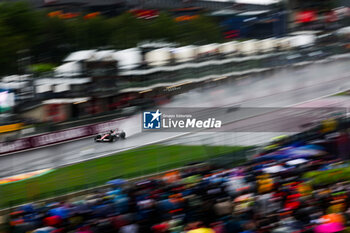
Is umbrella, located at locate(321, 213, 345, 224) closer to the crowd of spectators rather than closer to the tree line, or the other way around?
A: the crowd of spectators

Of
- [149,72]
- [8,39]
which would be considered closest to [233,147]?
[149,72]

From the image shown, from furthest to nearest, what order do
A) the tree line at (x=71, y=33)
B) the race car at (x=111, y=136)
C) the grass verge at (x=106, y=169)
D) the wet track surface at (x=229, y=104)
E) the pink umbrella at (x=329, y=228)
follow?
the tree line at (x=71, y=33) → the race car at (x=111, y=136) → the wet track surface at (x=229, y=104) → the grass verge at (x=106, y=169) → the pink umbrella at (x=329, y=228)

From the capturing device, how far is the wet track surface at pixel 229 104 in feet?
32.1

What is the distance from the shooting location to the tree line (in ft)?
48.5

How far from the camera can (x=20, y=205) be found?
703 centimetres

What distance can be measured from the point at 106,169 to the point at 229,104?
7651 millimetres

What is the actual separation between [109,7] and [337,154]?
428 inches

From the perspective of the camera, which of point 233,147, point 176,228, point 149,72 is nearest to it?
point 176,228

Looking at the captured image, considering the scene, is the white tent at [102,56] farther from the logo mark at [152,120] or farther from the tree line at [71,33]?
the logo mark at [152,120]

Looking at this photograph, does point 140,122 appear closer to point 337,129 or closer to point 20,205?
point 337,129

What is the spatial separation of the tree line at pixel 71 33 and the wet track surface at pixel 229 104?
7.87 feet

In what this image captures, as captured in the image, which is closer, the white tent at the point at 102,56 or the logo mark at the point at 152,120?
the logo mark at the point at 152,120

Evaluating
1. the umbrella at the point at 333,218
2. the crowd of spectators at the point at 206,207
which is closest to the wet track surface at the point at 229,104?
the crowd of spectators at the point at 206,207

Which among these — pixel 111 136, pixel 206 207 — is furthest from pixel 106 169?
pixel 111 136
